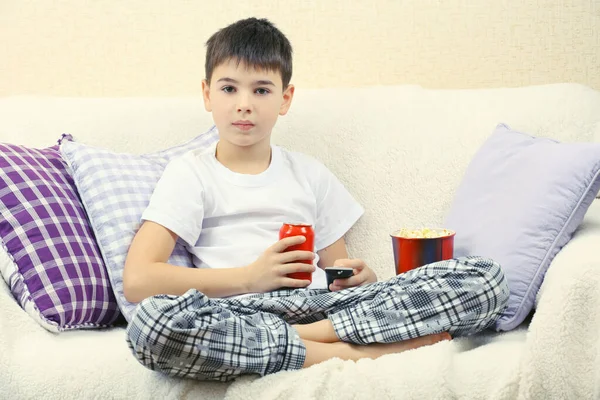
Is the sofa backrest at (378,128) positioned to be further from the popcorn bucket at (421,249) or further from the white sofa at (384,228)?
the popcorn bucket at (421,249)

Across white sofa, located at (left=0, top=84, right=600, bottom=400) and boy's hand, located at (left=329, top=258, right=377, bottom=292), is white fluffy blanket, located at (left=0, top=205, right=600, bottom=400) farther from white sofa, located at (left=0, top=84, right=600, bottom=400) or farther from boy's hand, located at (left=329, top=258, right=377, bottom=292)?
boy's hand, located at (left=329, top=258, right=377, bottom=292)

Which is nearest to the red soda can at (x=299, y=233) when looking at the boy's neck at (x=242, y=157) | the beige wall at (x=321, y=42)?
the boy's neck at (x=242, y=157)

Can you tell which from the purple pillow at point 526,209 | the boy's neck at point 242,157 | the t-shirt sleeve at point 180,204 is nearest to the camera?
the purple pillow at point 526,209

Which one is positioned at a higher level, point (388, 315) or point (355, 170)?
point (355, 170)

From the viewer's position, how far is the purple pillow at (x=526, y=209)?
4.58ft

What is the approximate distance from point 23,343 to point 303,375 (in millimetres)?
497

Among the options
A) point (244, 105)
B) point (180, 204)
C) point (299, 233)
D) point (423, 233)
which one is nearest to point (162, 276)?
point (180, 204)

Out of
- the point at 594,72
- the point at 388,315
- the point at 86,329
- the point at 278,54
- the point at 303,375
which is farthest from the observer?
the point at 594,72

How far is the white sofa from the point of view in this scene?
116 centimetres

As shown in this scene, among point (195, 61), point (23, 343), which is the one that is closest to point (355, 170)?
point (195, 61)

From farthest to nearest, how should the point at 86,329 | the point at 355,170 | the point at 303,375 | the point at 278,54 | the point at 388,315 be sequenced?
the point at 355,170 → the point at 278,54 → the point at 86,329 → the point at 388,315 → the point at 303,375

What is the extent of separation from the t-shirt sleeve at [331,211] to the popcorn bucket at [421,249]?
0.87 feet

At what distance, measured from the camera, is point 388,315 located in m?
1.30

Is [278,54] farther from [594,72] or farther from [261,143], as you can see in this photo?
[594,72]
